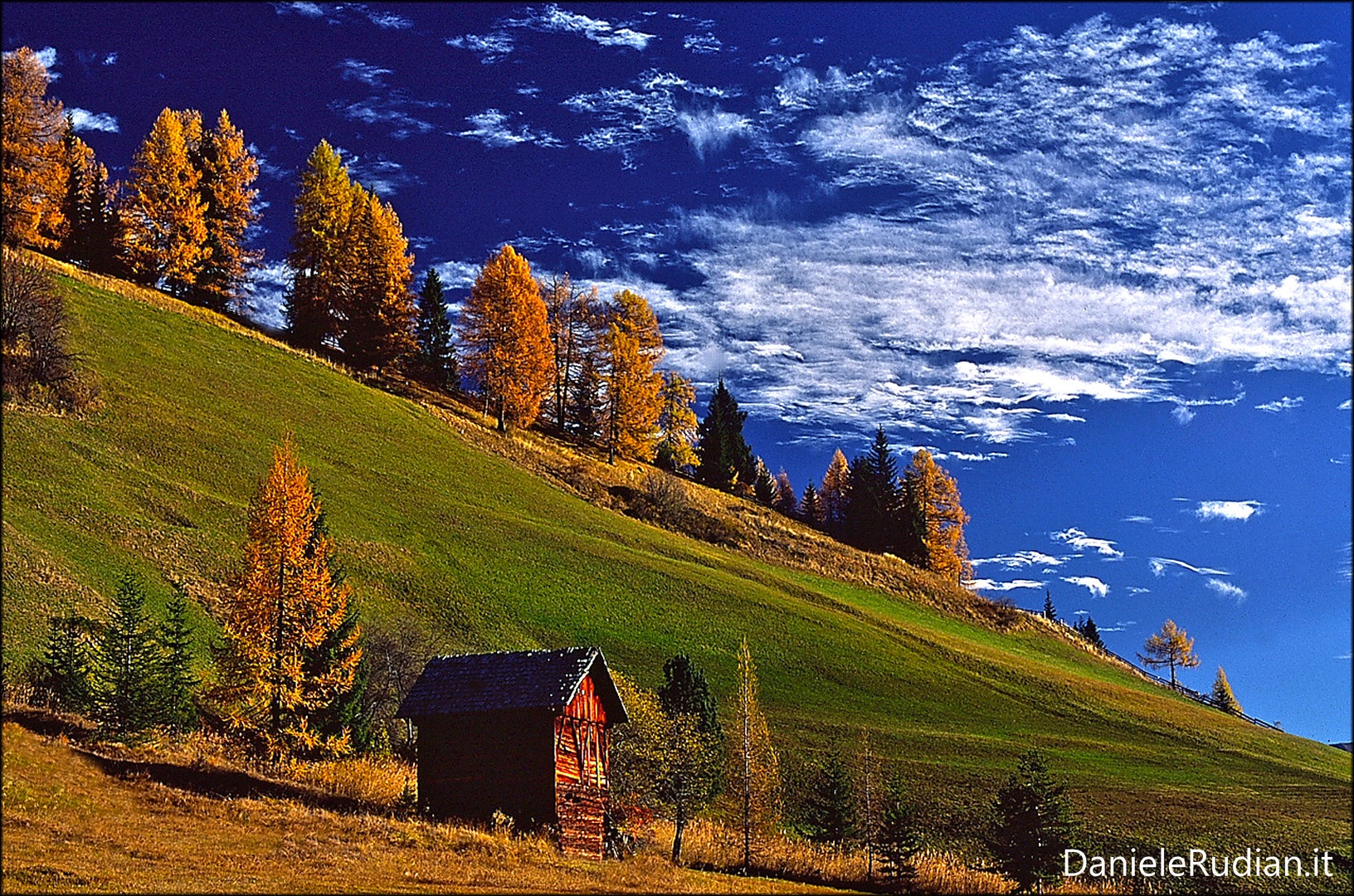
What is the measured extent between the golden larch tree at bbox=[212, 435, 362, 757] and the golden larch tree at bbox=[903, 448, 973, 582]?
78571 millimetres

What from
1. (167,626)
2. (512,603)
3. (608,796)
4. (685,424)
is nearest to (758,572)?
(512,603)

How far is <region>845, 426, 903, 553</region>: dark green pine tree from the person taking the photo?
105 meters

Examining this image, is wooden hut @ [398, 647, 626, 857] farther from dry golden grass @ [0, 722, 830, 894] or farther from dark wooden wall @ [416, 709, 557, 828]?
dry golden grass @ [0, 722, 830, 894]

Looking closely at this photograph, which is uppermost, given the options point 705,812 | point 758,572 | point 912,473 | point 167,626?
point 912,473

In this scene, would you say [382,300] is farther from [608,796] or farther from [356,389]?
[608,796]

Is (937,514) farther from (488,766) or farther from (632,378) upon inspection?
(488,766)

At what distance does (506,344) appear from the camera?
85562 millimetres

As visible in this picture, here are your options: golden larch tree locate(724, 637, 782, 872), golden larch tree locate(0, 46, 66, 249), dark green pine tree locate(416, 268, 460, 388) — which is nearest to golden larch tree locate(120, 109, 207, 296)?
golden larch tree locate(0, 46, 66, 249)

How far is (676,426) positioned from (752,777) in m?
65.5

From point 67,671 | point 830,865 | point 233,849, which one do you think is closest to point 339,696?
point 67,671

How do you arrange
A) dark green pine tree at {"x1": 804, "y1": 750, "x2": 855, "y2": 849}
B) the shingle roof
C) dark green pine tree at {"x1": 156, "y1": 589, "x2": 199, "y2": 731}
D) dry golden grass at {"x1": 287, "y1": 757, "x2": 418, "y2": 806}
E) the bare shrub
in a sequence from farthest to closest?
the bare shrub
dark green pine tree at {"x1": 804, "y1": 750, "x2": 855, "y2": 849}
the shingle roof
dark green pine tree at {"x1": 156, "y1": 589, "x2": 199, "y2": 731}
dry golden grass at {"x1": 287, "y1": 757, "x2": 418, "y2": 806}

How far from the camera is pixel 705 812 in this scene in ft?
134

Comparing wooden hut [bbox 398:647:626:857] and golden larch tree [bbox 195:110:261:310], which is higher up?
golden larch tree [bbox 195:110:261:310]

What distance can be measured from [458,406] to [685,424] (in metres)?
23.9
